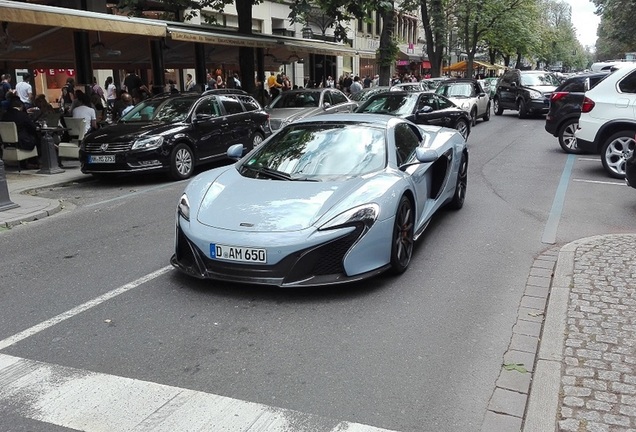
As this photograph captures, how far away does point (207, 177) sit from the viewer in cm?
612

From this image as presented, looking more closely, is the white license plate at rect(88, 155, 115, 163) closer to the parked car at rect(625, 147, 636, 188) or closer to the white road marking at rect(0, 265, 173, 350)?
the white road marking at rect(0, 265, 173, 350)

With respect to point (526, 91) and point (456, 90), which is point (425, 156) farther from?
point (526, 91)

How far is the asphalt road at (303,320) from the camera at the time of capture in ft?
12.1

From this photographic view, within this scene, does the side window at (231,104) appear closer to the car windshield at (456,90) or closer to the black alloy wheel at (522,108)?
the car windshield at (456,90)

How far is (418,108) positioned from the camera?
1530 cm

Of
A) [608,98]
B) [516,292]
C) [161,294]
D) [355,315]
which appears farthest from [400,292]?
[608,98]

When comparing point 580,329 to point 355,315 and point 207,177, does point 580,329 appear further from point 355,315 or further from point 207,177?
point 207,177

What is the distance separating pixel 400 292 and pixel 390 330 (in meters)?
0.82

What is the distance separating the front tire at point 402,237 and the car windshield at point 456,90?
1785 cm

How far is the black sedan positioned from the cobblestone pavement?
352 inches

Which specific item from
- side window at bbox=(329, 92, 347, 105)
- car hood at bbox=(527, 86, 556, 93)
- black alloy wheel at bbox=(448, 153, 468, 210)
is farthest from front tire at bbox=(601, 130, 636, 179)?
car hood at bbox=(527, 86, 556, 93)

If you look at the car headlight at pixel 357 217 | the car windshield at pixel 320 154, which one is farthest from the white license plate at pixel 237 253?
the car windshield at pixel 320 154

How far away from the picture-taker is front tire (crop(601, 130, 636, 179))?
1065cm

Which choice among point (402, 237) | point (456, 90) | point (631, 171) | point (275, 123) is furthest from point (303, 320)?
point (456, 90)
